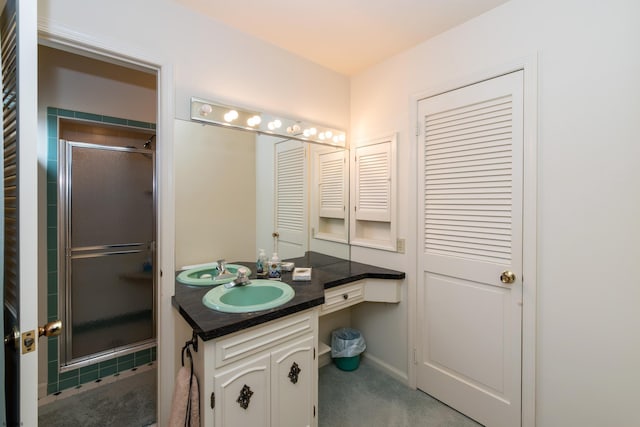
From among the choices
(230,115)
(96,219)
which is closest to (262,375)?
(230,115)

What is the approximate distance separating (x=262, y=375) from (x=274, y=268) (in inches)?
27.9

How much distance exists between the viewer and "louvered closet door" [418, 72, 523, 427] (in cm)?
161

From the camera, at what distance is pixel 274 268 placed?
6.38ft

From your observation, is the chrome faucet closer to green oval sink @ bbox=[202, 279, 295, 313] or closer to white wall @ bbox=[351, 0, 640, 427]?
green oval sink @ bbox=[202, 279, 295, 313]

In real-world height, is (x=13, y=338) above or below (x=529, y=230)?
below

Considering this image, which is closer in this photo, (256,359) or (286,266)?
(256,359)

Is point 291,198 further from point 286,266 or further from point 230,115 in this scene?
point 230,115

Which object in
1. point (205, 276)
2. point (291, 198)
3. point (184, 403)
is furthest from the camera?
point (291, 198)

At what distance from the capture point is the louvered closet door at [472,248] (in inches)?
63.5

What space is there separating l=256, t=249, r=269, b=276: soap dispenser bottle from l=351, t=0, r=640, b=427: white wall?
1611 millimetres

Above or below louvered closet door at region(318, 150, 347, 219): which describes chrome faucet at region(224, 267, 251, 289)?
below

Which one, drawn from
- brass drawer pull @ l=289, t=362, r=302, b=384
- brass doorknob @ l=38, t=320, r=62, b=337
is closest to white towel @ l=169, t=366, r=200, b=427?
brass drawer pull @ l=289, t=362, r=302, b=384

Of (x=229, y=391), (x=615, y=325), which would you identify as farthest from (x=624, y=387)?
(x=229, y=391)

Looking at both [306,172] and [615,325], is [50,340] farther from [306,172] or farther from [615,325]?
[615,325]
